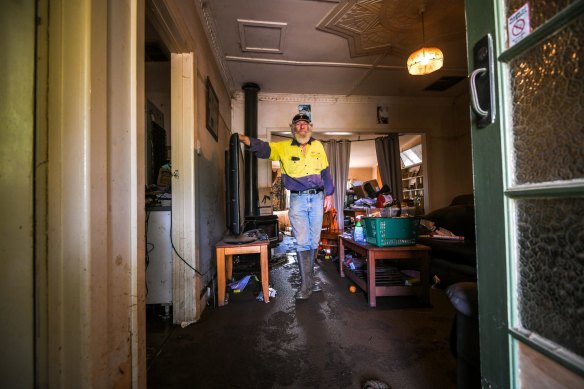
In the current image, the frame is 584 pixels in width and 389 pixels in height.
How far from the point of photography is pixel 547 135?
51 cm

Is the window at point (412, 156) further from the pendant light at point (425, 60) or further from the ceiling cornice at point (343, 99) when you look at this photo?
the pendant light at point (425, 60)

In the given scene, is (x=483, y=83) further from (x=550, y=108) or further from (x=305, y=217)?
(x=305, y=217)

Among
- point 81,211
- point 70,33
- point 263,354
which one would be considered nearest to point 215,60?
point 70,33

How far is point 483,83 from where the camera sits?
24.9 inches

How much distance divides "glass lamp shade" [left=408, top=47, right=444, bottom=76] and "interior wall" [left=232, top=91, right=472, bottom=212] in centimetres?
194

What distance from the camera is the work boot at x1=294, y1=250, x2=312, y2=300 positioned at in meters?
2.35

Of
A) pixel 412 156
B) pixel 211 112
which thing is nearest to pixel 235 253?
pixel 211 112

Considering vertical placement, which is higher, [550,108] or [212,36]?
[212,36]

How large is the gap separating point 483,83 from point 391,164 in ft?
17.8

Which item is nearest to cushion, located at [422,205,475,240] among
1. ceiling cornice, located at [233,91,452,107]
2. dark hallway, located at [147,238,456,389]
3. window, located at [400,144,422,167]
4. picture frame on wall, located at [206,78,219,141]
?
dark hallway, located at [147,238,456,389]

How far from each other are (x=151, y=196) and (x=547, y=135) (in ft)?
7.66

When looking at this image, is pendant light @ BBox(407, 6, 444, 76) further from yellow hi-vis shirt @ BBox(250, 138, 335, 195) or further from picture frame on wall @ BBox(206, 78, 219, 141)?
picture frame on wall @ BBox(206, 78, 219, 141)

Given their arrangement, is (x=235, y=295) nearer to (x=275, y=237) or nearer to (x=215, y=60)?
(x=275, y=237)

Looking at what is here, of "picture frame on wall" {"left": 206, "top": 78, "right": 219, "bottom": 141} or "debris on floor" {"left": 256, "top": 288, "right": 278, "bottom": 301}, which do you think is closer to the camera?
"debris on floor" {"left": 256, "top": 288, "right": 278, "bottom": 301}
